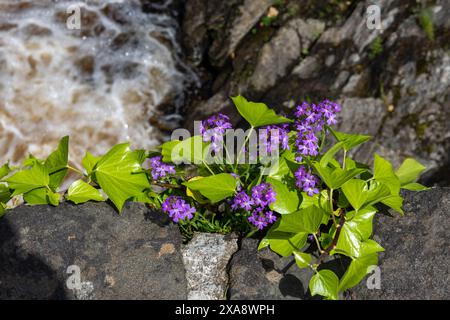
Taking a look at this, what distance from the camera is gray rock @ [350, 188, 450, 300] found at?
2.26 m

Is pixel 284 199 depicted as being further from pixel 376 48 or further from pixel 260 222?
pixel 376 48

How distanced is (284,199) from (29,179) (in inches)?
47.0

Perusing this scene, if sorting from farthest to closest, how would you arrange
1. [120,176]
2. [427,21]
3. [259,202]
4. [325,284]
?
1. [427,21]
2. [120,176]
3. [259,202]
4. [325,284]

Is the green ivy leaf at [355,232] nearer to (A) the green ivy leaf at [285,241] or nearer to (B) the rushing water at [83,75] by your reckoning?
(A) the green ivy leaf at [285,241]

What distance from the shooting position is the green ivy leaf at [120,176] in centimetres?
246

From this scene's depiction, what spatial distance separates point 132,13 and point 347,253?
447 centimetres

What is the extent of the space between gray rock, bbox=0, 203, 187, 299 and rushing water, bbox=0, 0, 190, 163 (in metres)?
2.52

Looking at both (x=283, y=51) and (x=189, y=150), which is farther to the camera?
(x=283, y=51)

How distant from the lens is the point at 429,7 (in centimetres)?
439

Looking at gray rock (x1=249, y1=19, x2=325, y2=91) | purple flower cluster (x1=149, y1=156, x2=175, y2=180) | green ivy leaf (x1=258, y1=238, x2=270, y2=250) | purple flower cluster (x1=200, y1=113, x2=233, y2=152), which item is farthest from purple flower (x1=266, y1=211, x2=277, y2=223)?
gray rock (x1=249, y1=19, x2=325, y2=91)

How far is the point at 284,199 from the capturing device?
236 centimetres

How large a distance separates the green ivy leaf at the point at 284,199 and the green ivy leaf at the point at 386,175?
41 cm

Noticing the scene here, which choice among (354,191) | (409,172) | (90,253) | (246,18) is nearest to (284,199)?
(354,191)
